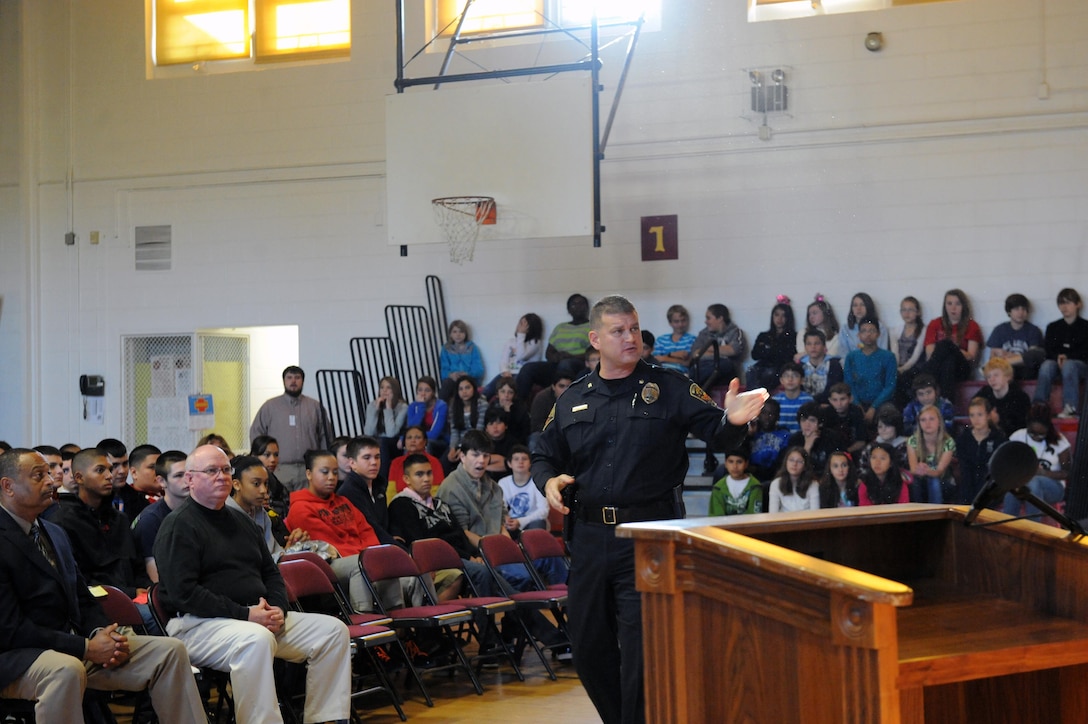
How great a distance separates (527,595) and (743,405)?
3305 millimetres

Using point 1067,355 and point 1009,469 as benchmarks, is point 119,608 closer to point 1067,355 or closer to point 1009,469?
point 1009,469

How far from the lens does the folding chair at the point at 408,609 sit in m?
5.61

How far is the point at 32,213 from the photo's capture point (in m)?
12.0

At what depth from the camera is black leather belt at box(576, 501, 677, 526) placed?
3.43m

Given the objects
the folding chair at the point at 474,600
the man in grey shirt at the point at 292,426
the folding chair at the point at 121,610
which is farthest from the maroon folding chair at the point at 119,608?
the man in grey shirt at the point at 292,426

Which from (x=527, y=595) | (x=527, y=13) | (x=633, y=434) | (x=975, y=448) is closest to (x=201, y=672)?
(x=527, y=595)

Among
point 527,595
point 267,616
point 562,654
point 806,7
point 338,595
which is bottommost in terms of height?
point 562,654

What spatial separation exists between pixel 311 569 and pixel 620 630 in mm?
2451

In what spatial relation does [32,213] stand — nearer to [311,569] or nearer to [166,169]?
[166,169]

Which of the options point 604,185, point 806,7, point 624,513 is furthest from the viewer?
point 604,185

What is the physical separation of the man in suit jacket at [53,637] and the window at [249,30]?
8.00 metres

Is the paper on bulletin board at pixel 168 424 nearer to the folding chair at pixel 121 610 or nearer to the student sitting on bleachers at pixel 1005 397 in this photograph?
the folding chair at pixel 121 610

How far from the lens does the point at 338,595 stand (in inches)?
219

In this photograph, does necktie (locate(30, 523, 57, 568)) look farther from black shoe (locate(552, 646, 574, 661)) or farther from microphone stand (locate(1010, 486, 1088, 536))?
microphone stand (locate(1010, 486, 1088, 536))
